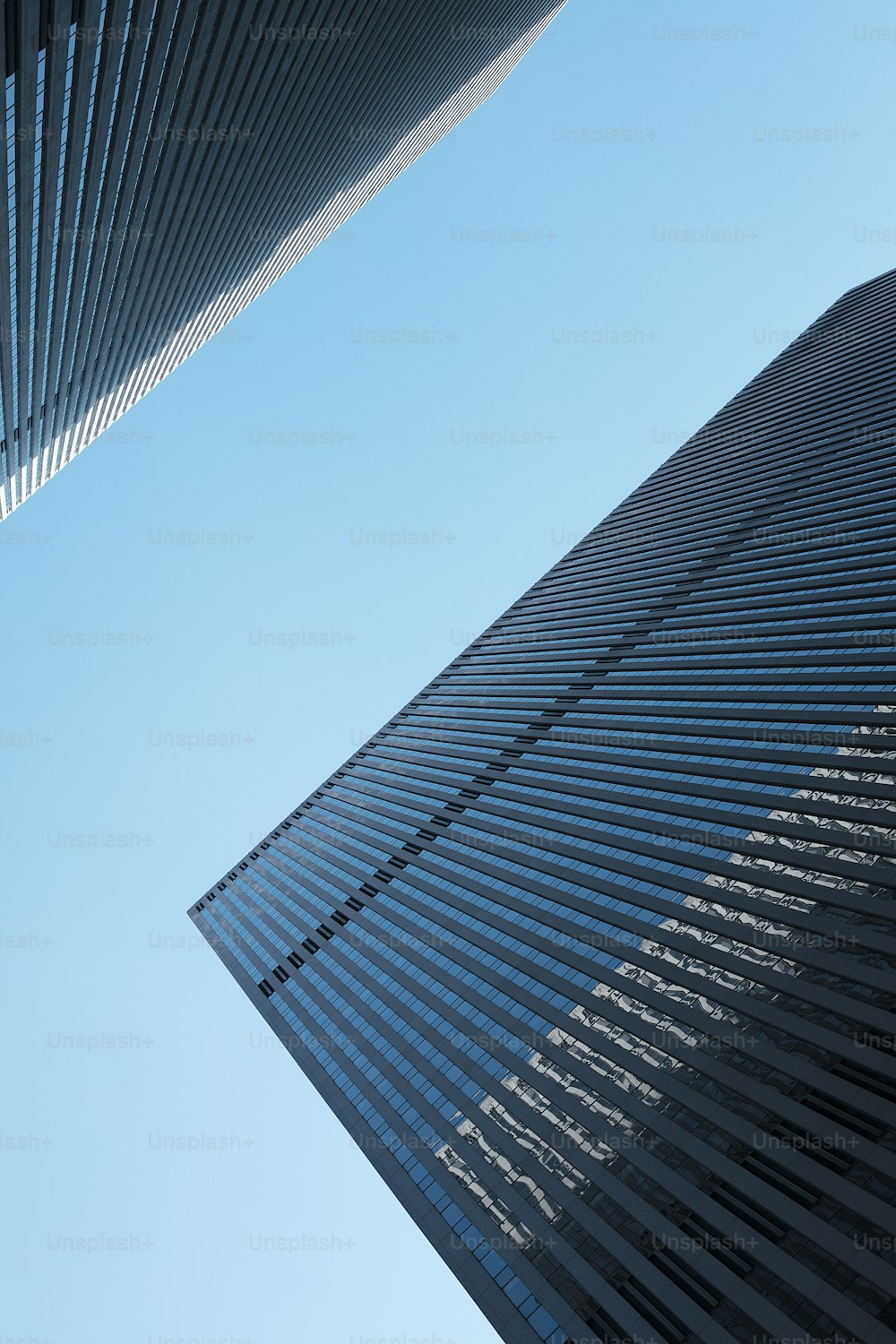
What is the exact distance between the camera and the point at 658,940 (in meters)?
45.5

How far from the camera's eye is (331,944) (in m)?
74.3

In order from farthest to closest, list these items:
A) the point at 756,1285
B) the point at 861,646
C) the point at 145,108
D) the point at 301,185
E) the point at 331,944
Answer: the point at 301,185 → the point at 331,944 → the point at 861,646 → the point at 145,108 → the point at 756,1285

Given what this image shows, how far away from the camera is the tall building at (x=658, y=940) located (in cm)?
3066

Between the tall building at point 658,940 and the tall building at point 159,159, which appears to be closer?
the tall building at point 658,940

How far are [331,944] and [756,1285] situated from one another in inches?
1989

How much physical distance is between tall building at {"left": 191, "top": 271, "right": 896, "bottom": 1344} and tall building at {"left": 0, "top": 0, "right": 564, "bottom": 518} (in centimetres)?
4710

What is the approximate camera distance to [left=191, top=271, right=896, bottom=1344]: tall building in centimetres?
3066

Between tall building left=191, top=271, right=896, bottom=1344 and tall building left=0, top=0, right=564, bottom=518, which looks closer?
tall building left=191, top=271, right=896, bottom=1344

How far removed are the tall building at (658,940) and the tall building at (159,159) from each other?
4710 centimetres

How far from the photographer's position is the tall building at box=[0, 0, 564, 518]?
125 feet

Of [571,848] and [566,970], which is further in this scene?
[571,848]

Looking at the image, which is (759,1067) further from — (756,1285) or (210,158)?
(210,158)

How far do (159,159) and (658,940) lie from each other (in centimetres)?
5466

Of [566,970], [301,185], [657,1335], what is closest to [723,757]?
[566,970]
